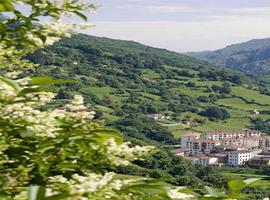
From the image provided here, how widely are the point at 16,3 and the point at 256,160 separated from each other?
153 m

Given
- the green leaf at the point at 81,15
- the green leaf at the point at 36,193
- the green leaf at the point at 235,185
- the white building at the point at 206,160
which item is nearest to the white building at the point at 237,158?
the white building at the point at 206,160

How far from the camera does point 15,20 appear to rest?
390 cm

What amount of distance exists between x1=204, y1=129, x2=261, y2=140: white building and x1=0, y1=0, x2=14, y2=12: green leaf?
16141 cm

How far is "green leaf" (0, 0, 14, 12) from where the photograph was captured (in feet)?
11.0

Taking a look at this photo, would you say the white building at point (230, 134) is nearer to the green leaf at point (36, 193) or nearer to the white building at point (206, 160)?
the white building at point (206, 160)

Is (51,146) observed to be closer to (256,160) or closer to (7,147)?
(7,147)

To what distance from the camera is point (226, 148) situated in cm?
16700

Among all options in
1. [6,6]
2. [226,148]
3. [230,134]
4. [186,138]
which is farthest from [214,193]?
[230,134]

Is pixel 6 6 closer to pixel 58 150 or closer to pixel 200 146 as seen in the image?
pixel 58 150

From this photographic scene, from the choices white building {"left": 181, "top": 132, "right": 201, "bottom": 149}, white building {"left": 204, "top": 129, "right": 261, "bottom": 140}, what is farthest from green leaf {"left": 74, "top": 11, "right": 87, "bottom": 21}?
white building {"left": 204, "top": 129, "right": 261, "bottom": 140}

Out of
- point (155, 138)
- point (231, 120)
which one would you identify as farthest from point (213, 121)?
point (155, 138)

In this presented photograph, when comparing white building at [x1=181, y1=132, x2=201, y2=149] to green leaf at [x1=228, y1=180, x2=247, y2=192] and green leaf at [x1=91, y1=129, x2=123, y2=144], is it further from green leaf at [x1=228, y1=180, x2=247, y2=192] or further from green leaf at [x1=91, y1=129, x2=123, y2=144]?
green leaf at [x1=228, y1=180, x2=247, y2=192]

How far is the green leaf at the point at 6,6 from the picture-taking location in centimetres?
336

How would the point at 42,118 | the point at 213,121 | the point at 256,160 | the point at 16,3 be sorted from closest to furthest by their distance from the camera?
the point at 42,118 < the point at 16,3 < the point at 256,160 < the point at 213,121
